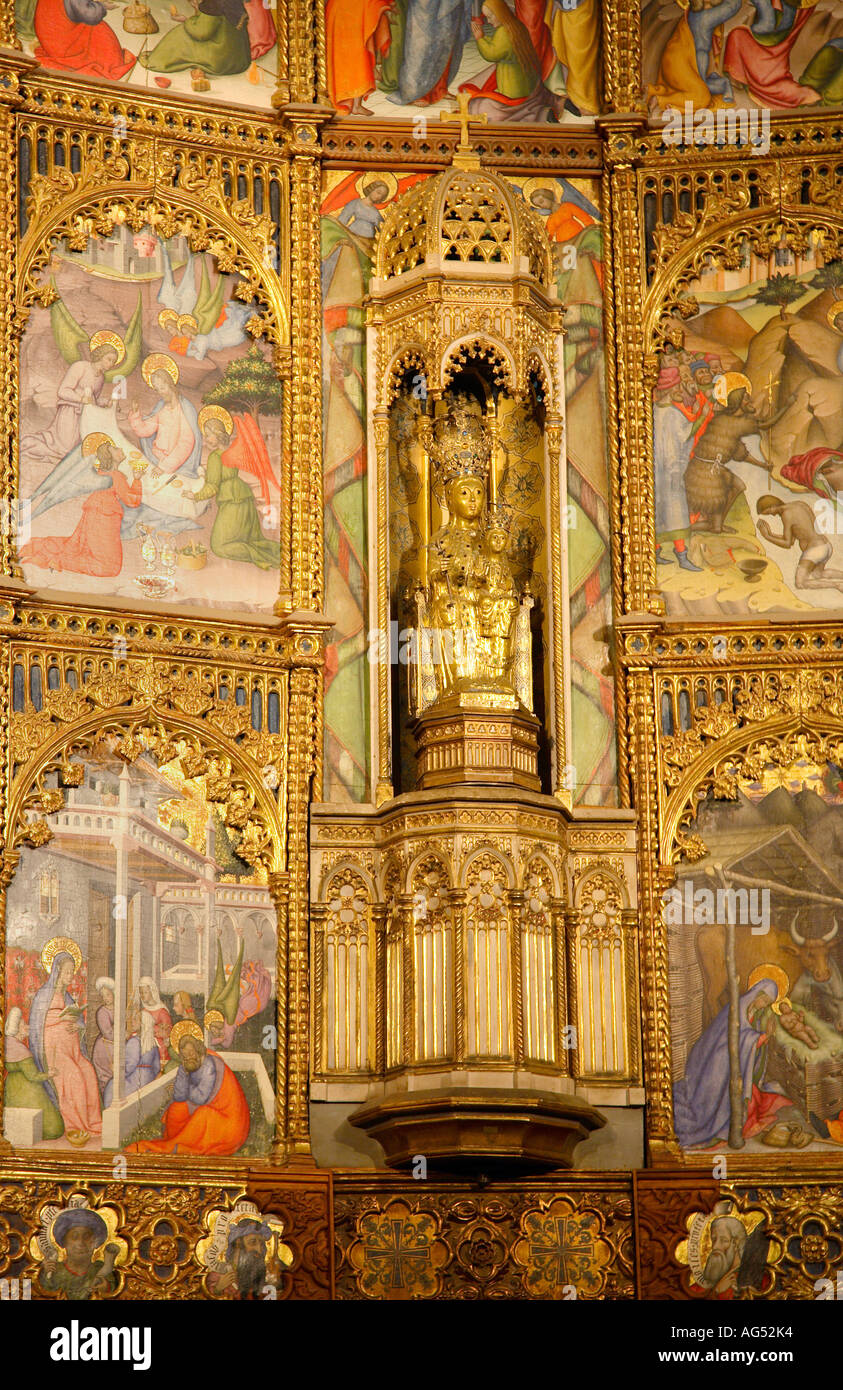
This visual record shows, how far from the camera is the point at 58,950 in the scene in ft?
54.8

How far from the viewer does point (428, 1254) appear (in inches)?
657

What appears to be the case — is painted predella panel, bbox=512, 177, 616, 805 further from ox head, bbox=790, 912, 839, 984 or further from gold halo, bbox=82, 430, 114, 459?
gold halo, bbox=82, 430, 114, 459

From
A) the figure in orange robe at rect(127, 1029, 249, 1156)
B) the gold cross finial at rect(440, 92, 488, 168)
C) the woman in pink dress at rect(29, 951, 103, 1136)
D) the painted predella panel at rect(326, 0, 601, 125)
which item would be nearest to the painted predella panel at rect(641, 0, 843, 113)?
the painted predella panel at rect(326, 0, 601, 125)

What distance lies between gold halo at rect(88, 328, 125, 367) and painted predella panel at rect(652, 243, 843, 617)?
3.87 meters

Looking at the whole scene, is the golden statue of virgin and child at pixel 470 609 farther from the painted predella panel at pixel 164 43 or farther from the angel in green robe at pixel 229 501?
the painted predella panel at pixel 164 43

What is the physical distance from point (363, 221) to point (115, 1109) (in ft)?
22.3

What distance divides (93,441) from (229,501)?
1.05m

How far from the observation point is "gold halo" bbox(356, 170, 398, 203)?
19094mm

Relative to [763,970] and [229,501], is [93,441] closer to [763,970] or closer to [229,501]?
[229,501]

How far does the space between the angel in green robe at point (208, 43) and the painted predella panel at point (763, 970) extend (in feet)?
21.1

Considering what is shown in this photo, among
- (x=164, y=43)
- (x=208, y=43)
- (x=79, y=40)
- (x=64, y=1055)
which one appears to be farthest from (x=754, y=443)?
(x=64, y=1055)

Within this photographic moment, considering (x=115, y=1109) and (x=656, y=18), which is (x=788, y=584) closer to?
(x=656, y=18)

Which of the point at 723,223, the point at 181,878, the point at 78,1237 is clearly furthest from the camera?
the point at 723,223

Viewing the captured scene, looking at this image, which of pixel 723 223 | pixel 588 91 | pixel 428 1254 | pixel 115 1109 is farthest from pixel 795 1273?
pixel 588 91
